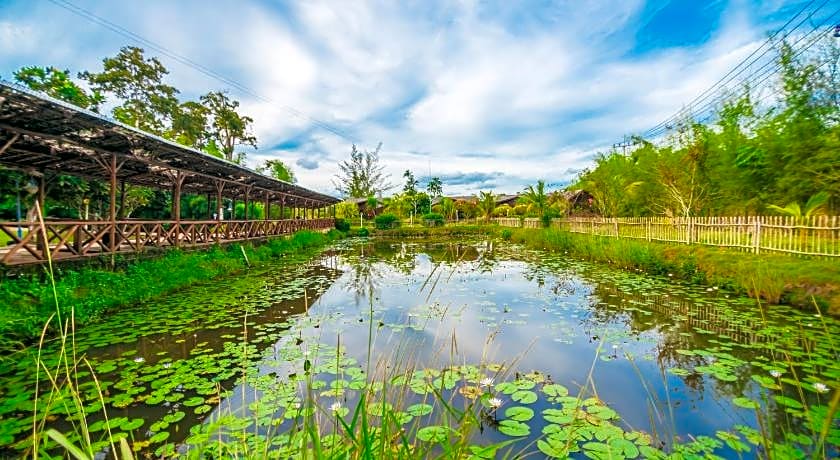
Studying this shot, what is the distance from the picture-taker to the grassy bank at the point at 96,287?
4531 mm

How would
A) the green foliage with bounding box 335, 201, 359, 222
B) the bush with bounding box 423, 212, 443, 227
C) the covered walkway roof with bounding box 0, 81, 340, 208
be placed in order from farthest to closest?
the green foliage with bounding box 335, 201, 359, 222 → the bush with bounding box 423, 212, 443, 227 → the covered walkway roof with bounding box 0, 81, 340, 208

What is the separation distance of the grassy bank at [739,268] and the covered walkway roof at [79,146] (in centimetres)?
937

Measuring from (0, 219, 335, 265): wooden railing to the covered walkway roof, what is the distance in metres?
1.30

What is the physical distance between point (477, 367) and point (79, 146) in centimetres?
928

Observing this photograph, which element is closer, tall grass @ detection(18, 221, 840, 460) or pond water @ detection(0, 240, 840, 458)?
tall grass @ detection(18, 221, 840, 460)

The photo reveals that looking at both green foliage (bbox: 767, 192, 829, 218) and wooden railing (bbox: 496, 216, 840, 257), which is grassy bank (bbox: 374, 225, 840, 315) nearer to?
wooden railing (bbox: 496, 216, 840, 257)

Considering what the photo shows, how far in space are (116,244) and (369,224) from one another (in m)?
26.7

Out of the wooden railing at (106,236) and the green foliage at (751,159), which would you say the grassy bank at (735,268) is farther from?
the wooden railing at (106,236)

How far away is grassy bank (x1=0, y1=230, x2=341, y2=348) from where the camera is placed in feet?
14.9

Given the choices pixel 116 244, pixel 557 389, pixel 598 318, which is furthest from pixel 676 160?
pixel 116 244

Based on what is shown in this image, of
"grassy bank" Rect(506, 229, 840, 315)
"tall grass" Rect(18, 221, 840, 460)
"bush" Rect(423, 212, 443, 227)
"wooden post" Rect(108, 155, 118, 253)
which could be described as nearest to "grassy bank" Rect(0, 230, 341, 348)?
"wooden post" Rect(108, 155, 118, 253)

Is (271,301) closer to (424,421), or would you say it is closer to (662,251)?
(424,421)

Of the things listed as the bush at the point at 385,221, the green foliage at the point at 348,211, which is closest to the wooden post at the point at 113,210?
the bush at the point at 385,221

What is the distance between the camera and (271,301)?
6.68 meters
